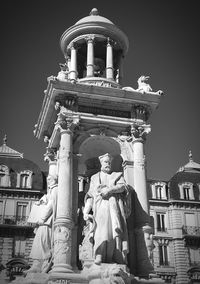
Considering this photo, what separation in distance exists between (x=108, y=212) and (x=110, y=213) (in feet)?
0.24

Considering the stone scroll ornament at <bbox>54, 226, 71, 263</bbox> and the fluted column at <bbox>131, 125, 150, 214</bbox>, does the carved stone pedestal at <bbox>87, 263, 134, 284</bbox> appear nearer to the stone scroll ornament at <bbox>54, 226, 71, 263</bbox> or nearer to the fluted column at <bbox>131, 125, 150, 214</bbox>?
the stone scroll ornament at <bbox>54, 226, 71, 263</bbox>

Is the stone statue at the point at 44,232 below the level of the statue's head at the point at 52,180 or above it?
below

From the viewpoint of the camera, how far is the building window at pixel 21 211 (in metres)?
52.4

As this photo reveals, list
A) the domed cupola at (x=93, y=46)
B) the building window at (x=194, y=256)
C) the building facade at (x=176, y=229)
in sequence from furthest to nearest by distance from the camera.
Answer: the building window at (x=194, y=256) < the building facade at (x=176, y=229) < the domed cupola at (x=93, y=46)

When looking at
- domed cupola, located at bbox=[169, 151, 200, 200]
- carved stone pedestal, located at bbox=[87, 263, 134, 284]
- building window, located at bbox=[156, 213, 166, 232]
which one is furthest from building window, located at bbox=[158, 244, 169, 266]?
carved stone pedestal, located at bbox=[87, 263, 134, 284]

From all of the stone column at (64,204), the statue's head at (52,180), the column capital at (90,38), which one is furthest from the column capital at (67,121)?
the column capital at (90,38)

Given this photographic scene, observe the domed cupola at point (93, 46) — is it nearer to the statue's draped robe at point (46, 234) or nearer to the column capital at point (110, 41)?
the column capital at point (110, 41)

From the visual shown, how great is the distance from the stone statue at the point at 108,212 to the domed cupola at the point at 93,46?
491cm

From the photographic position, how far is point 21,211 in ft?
175

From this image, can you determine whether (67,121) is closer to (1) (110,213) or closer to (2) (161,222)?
(1) (110,213)

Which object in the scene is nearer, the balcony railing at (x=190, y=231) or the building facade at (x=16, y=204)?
the building facade at (x=16, y=204)

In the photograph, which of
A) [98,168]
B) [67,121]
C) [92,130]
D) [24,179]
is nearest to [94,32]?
[92,130]

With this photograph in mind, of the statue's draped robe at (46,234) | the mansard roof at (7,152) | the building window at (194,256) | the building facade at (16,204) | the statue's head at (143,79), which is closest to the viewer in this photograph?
the statue's draped robe at (46,234)

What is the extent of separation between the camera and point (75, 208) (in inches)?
665
